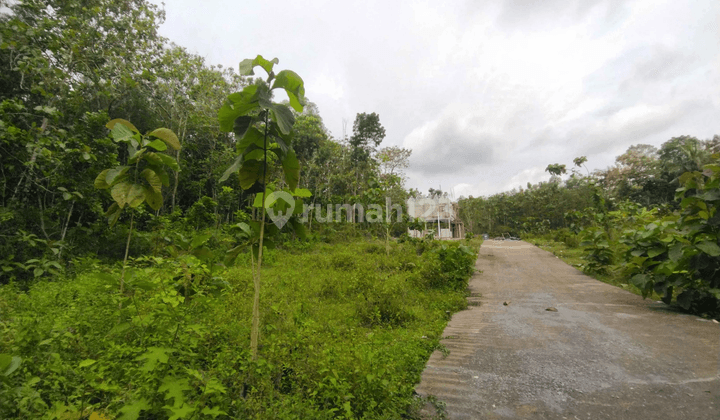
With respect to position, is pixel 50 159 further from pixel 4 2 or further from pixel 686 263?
pixel 686 263

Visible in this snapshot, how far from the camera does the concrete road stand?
6.22 ft

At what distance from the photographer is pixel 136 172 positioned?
86.4 inches

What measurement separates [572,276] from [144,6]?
13.9 m

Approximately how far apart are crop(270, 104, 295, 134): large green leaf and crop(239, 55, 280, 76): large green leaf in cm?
28

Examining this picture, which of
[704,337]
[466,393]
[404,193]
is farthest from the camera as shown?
[404,193]

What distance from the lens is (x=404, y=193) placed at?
1959 centimetres

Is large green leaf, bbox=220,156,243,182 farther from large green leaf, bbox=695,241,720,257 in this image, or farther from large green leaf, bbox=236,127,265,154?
large green leaf, bbox=695,241,720,257

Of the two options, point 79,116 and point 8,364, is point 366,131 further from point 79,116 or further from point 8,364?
point 8,364

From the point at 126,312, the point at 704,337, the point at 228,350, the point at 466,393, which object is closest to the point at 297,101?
the point at 228,350

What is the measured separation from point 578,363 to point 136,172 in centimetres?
386

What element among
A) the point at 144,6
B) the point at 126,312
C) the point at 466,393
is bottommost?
the point at 466,393

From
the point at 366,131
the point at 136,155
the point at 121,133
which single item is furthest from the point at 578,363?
the point at 366,131

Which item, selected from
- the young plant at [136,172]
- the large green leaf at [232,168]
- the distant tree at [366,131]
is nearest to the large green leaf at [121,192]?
the young plant at [136,172]

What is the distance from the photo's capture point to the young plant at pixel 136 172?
2.05m
